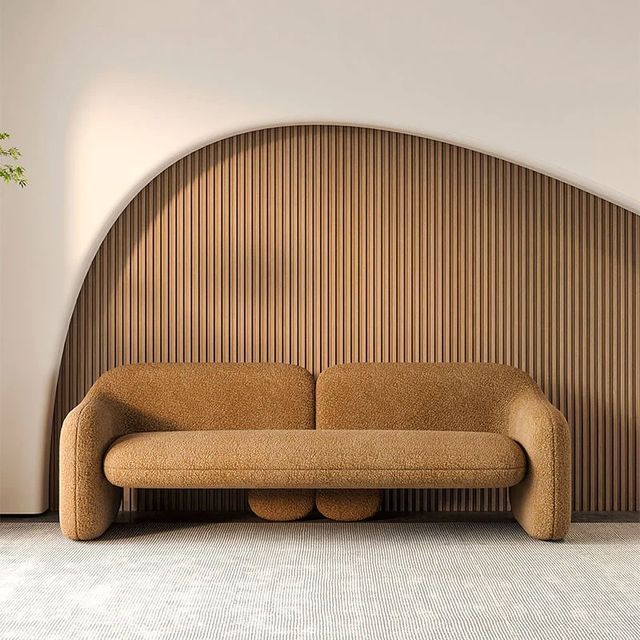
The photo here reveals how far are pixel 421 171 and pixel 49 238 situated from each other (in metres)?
1.90

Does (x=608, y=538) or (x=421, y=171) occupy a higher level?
(x=421, y=171)

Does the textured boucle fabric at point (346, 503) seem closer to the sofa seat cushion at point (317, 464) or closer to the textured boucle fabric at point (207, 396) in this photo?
the textured boucle fabric at point (207, 396)

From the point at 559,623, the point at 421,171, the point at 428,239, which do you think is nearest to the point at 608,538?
the point at 559,623

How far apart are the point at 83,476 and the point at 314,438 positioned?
0.97 meters

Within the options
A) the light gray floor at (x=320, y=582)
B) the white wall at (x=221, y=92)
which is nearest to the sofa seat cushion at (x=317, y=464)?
the light gray floor at (x=320, y=582)

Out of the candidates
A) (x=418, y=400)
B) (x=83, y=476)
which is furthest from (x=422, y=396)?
(x=83, y=476)

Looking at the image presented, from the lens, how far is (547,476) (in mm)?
3521

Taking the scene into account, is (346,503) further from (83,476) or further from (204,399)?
(83,476)

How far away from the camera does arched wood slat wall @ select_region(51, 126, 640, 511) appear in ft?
14.3

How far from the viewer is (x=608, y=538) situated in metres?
3.71

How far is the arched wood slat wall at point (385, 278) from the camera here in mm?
4352

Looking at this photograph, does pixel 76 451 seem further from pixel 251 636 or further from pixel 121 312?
pixel 251 636

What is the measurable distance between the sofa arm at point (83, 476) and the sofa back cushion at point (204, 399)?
43cm

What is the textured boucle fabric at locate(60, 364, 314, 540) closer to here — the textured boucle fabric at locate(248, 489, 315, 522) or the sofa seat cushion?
the textured boucle fabric at locate(248, 489, 315, 522)
